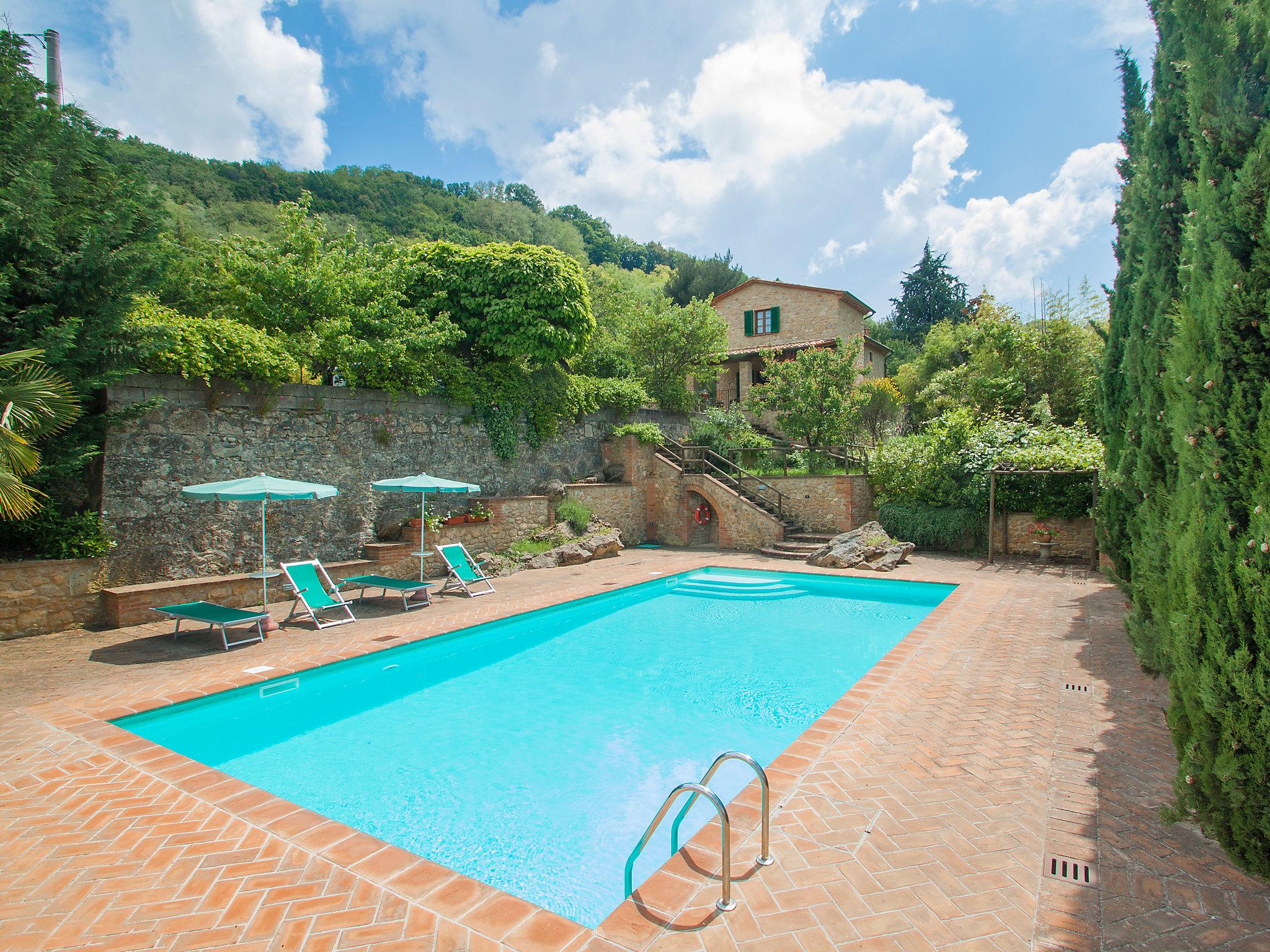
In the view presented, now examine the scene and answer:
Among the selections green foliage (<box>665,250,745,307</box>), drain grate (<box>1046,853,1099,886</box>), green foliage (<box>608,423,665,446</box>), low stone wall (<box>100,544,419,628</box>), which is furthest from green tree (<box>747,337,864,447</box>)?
green foliage (<box>665,250,745,307</box>)

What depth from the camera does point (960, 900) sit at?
2627 mm

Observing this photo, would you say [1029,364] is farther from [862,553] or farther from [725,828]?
[725,828]

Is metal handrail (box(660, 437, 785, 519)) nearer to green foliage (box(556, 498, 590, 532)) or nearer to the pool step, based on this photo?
green foliage (box(556, 498, 590, 532))

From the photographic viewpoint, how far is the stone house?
2480 centimetres

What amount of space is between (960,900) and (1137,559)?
455cm

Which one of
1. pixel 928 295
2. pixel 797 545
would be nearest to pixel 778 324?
pixel 797 545

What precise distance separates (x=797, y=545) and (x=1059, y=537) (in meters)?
5.57

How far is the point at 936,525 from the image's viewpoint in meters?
14.2

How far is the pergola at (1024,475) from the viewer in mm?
12156

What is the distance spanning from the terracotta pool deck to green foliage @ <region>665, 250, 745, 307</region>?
3362 centimetres

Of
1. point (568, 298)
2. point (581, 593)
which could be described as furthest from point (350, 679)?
point (568, 298)

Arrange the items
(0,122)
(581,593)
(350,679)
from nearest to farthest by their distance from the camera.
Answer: (350,679)
(0,122)
(581,593)

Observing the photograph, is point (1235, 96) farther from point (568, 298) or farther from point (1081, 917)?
point (568, 298)

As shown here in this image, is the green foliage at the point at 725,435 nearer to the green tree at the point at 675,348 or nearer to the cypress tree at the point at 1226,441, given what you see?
the green tree at the point at 675,348
